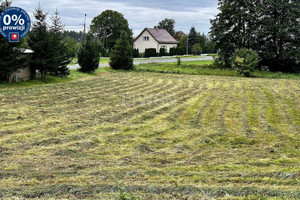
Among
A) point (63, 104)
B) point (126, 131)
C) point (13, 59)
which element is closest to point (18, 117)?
point (63, 104)

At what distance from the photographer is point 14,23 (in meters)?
17.1

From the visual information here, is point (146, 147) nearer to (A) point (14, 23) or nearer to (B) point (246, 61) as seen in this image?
(A) point (14, 23)

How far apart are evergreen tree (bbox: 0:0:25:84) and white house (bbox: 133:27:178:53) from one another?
44.8m

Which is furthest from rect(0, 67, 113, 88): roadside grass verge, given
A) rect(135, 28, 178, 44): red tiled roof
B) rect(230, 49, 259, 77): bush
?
rect(135, 28, 178, 44): red tiled roof

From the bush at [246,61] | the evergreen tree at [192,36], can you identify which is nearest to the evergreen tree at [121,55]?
the bush at [246,61]

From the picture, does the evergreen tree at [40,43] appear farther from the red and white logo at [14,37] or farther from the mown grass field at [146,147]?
the mown grass field at [146,147]

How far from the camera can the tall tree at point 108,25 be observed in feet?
218

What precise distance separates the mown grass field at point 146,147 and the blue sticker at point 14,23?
342 cm

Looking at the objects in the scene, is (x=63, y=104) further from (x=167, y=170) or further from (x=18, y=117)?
(x=167, y=170)

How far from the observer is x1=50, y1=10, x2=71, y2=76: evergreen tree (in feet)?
62.0

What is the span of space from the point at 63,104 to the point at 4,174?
24.3 feet

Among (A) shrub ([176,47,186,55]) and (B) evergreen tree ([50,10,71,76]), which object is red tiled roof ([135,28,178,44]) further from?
(B) evergreen tree ([50,10,71,76])

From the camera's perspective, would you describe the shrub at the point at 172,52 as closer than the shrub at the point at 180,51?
Yes

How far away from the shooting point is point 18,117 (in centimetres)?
1005
